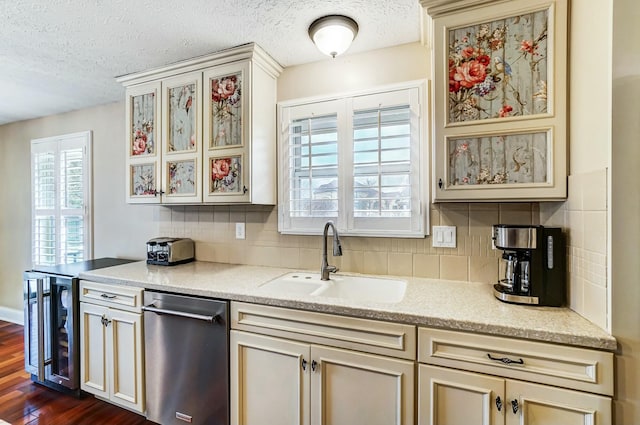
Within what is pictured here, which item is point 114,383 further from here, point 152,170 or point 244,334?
point 152,170

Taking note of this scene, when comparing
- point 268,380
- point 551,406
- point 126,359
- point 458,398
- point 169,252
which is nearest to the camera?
→ point 551,406

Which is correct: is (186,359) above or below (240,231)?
below

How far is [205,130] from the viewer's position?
201cm

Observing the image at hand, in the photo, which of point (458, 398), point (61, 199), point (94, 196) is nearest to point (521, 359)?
point (458, 398)

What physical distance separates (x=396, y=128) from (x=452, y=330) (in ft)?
3.74

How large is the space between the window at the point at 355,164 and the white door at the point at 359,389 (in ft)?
2.54

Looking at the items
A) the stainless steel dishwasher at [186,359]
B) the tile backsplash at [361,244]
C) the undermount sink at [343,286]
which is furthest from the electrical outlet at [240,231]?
the stainless steel dishwasher at [186,359]

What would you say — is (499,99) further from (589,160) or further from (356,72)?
(356,72)

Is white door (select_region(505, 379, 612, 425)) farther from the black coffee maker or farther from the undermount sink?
the undermount sink

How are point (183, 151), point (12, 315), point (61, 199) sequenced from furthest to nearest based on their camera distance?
point (12, 315)
point (61, 199)
point (183, 151)

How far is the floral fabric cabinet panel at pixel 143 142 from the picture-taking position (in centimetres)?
217

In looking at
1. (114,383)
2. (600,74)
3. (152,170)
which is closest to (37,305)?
(114,383)

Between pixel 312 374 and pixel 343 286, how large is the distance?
0.58 m

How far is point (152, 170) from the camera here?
86.7 inches
